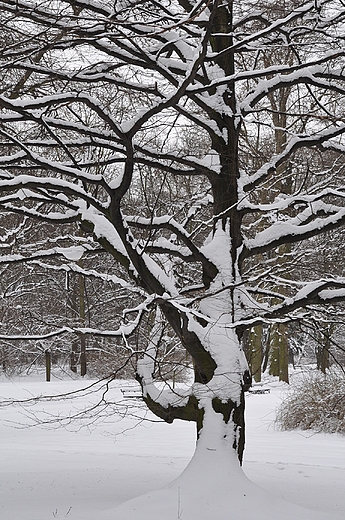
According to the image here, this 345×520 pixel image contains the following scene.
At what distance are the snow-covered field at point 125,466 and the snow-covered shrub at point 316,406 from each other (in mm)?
271

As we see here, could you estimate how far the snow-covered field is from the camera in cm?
583

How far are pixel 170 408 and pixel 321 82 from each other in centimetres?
346

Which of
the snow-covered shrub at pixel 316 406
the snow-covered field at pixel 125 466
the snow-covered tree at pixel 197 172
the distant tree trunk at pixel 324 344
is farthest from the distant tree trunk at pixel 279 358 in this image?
the snow-covered tree at pixel 197 172

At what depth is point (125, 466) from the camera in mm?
8391

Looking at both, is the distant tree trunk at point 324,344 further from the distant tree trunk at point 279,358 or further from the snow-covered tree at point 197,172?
the distant tree trunk at point 279,358

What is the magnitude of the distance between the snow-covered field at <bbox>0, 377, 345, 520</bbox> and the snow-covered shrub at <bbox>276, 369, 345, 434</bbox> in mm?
271

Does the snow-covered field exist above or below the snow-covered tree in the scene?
below

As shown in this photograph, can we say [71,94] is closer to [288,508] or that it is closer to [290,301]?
[290,301]

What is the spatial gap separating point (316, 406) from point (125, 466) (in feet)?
14.3

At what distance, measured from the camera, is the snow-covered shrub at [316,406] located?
10.8 meters

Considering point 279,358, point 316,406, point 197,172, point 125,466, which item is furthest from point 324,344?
point 279,358

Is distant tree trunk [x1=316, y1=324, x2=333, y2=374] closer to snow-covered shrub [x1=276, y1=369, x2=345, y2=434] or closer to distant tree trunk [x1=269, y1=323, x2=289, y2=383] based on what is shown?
snow-covered shrub [x1=276, y1=369, x2=345, y2=434]

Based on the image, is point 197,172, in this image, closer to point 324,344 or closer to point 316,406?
point 324,344

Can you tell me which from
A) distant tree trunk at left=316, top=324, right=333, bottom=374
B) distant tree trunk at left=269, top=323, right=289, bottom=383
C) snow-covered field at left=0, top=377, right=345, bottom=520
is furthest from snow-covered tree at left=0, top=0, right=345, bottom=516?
distant tree trunk at left=269, top=323, right=289, bottom=383
